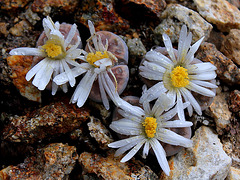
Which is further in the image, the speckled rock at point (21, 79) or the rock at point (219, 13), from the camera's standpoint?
the rock at point (219, 13)

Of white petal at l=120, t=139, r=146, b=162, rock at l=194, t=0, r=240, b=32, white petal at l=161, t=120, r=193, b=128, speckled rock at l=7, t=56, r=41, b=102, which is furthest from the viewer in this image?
rock at l=194, t=0, r=240, b=32

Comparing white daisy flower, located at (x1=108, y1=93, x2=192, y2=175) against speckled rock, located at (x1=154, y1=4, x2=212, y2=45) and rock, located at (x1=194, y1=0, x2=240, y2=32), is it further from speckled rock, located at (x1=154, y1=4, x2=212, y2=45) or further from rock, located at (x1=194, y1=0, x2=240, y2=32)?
rock, located at (x1=194, y1=0, x2=240, y2=32)

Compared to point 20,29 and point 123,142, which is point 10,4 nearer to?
point 20,29

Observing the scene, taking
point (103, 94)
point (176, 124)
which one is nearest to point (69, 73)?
point (103, 94)

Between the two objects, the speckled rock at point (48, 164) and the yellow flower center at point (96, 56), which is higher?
the yellow flower center at point (96, 56)

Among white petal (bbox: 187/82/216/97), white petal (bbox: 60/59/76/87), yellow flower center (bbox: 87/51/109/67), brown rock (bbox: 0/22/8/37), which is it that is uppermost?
yellow flower center (bbox: 87/51/109/67)

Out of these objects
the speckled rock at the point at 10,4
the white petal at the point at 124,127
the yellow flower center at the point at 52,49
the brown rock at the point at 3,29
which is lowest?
the white petal at the point at 124,127

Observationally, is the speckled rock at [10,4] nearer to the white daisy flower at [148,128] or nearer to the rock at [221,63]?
the white daisy flower at [148,128]

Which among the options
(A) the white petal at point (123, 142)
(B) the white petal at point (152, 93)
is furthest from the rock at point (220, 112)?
(A) the white petal at point (123, 142)

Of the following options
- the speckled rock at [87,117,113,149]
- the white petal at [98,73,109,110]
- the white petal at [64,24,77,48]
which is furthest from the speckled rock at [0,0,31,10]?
the speckled rock at [87,117,113,149]
